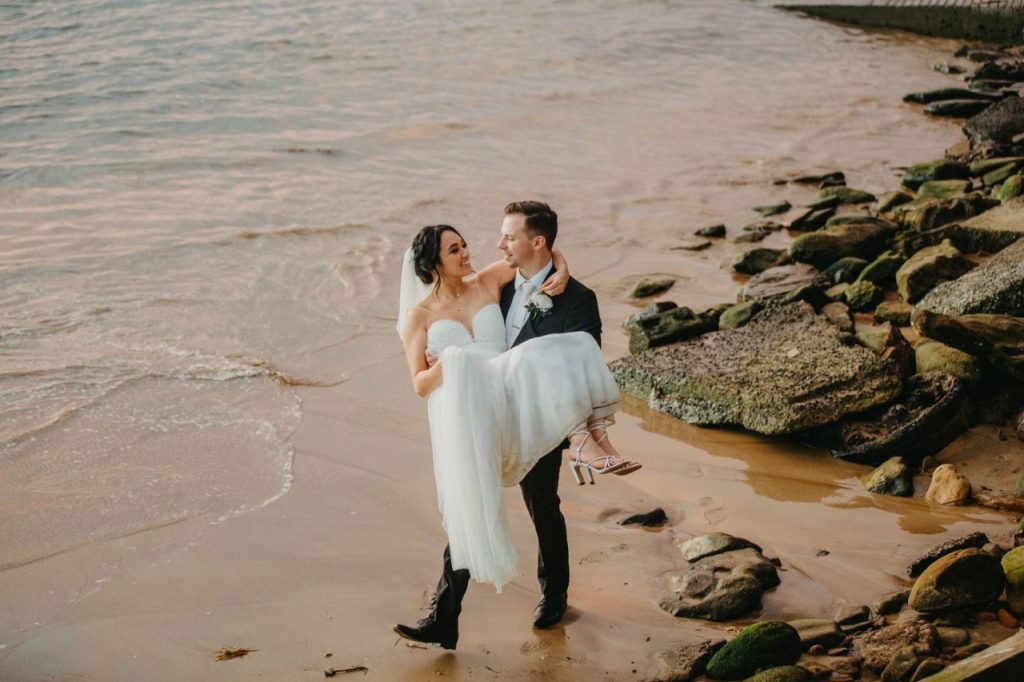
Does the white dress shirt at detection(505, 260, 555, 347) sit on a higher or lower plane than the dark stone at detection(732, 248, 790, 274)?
higher

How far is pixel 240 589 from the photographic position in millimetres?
5977

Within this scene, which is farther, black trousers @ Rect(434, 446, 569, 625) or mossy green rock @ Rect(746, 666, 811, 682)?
black trousers @ Rect(434, 446, 569, 625)

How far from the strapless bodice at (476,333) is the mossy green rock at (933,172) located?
9.94 m

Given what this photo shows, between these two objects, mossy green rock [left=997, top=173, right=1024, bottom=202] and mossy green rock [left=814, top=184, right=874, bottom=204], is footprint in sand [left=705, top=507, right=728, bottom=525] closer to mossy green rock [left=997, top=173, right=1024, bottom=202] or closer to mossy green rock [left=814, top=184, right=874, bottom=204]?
mossy green rock [left=997, top=173, right=1024, bottom=202]

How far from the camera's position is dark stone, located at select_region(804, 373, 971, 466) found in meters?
6.97

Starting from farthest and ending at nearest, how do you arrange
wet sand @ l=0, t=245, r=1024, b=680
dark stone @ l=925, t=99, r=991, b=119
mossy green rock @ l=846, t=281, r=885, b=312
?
1. dark stone @ l=925, t=99, r=991, b=119
2. mossy green rock @ l=846, t=281, r=885, b=312
3. wet sand @ l=0, t=245, r=1024, b=680

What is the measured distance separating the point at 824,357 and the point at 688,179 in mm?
8136

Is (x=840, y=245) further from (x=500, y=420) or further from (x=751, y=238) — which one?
(x=500, y=420)

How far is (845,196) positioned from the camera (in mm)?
13188

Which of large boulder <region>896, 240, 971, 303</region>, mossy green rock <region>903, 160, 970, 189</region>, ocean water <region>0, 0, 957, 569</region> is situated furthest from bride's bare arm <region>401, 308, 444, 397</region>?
mossy green rock <region>903, 160, 970, 189</region>

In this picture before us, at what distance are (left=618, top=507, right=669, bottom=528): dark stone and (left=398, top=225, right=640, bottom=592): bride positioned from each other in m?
1.67

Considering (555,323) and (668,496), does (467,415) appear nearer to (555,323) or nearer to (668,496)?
(555,323)

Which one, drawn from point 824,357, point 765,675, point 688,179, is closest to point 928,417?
point 824,357

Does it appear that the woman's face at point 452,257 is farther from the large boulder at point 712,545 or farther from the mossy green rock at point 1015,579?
the mossy green rock at point 1015,579
